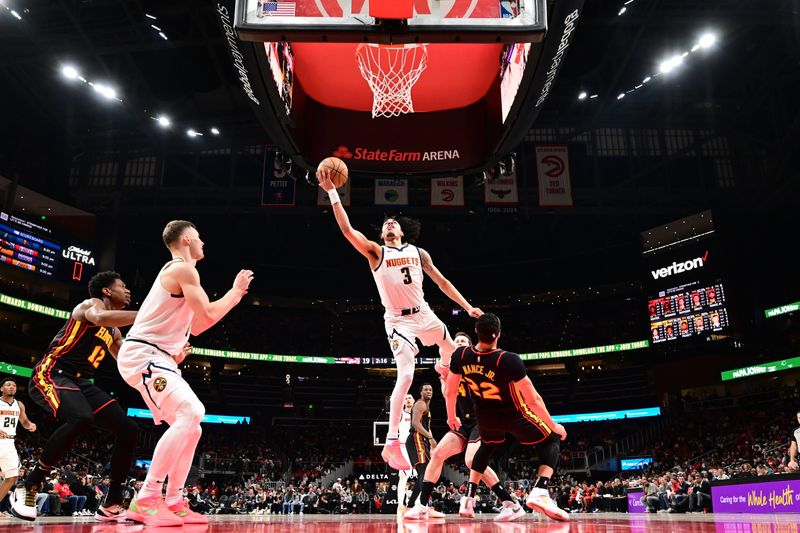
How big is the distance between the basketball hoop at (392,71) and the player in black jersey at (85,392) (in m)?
4.24

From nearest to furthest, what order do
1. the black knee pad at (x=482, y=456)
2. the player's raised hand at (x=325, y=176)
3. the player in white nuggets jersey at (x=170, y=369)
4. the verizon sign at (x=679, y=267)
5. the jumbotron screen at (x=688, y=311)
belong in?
1. the player in white nuggets jersey at (x=170, y=369)
2. the player's raised hand at (x=325, y=176)
3. the black knee pad at (x=482, y=456)
4. the jumbotron screen at (x=688, y=311)
5. the verizon sign at (x=679, y=267)

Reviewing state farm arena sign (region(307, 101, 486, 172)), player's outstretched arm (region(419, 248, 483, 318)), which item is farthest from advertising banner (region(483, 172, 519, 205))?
player's outstretched arm (region(419, 248, 483, 318))

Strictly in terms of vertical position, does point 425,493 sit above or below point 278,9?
below

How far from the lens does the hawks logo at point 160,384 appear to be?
13.7 ft

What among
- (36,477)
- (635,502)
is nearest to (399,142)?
(36,477)

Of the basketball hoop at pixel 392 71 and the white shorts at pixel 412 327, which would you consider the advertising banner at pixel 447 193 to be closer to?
the basketball hoop at pixel 392 71

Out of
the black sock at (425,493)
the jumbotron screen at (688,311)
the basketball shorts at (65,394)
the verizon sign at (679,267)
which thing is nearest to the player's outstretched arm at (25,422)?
the basketball shorts at (65,394)

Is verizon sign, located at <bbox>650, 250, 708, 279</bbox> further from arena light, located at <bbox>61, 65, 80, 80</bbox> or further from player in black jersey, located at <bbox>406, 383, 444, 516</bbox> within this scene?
arena light, located at <bbox>61, 65, 80, 80</bbox>

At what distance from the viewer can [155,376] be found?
4223 millimetres

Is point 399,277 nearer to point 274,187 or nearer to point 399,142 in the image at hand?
point 399,142

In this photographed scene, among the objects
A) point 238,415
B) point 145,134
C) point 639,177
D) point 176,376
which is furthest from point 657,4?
point 238,415

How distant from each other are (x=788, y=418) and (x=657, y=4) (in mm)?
16384

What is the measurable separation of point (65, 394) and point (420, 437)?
16.1 feet

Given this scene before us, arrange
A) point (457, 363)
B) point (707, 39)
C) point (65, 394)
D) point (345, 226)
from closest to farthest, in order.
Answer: point (65, 394), point (457, 363), point (345, 226), point (707, 39)
